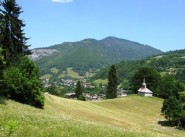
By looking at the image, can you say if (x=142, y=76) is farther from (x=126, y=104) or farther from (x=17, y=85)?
(x=17, y=85)

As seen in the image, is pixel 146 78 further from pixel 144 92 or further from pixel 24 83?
pixel 24 83

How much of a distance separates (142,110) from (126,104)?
577 cm

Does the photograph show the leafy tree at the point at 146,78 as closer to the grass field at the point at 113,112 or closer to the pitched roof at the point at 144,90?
the pitched roof at the point at 144,90

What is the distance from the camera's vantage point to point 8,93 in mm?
55844

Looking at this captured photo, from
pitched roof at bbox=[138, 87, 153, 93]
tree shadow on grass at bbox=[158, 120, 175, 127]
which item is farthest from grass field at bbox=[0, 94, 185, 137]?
pitched roof at bbox=[138, 87, 153, 93]

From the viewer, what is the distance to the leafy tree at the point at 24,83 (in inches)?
2162

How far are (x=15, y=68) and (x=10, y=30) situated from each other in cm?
1067

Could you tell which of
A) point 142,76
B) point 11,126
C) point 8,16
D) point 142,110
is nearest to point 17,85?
point 8,16

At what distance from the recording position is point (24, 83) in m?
55.0

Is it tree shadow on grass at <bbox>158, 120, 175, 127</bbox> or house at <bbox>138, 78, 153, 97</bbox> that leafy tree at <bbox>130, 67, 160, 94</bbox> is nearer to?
house at <bbox>138, 78, 153, 97</bbox>

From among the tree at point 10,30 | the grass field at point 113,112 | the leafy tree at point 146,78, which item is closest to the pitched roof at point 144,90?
the grass field at point 113,112

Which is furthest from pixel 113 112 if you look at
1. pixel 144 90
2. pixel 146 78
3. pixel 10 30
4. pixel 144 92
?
pixel 146 78

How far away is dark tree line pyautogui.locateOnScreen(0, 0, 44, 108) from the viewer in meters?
54.9

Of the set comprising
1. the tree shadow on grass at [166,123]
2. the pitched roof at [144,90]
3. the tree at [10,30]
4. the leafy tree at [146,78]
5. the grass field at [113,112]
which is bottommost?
the tree shadow on grass at [166,123]
